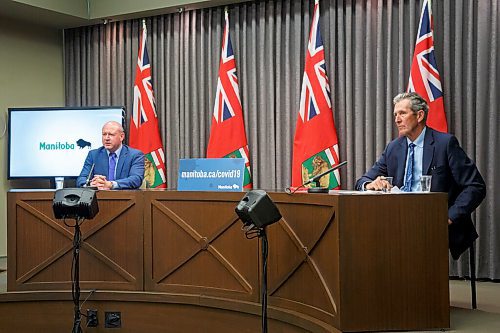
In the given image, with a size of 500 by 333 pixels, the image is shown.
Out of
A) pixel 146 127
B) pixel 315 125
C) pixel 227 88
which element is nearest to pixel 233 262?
pixel 315 125

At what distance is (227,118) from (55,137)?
1728mm

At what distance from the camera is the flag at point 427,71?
5176 millimetres

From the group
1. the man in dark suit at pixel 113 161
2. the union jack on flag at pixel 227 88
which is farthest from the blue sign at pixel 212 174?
the union jack on flag at pixel 227 88

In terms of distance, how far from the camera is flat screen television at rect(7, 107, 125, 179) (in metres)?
6.64

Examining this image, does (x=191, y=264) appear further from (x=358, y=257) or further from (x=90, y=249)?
(x=358, y=257)

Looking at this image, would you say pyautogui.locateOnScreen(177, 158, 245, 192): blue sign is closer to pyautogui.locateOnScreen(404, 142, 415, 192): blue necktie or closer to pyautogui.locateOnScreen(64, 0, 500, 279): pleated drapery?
pyautogui.locateOnScreen(404, 142, 415, 192): blue necktie

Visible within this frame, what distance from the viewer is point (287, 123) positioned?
20.1ft

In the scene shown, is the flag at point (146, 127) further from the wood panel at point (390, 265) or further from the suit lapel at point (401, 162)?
the wood panel at point (390, 265)

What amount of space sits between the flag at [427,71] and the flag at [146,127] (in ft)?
8.67

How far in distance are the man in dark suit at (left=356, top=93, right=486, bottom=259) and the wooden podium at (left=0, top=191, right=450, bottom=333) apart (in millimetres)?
403

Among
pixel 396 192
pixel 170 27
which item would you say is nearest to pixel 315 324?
pixel 396 192

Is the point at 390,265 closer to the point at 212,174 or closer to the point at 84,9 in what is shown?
the point at 212,174

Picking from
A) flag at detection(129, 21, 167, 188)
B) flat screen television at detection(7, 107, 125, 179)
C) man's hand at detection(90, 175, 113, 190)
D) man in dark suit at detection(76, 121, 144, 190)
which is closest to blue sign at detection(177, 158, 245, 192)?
man's hand at detection(90, 175, 113, 190)

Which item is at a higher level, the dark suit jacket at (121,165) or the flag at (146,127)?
the flag at (146,127)
